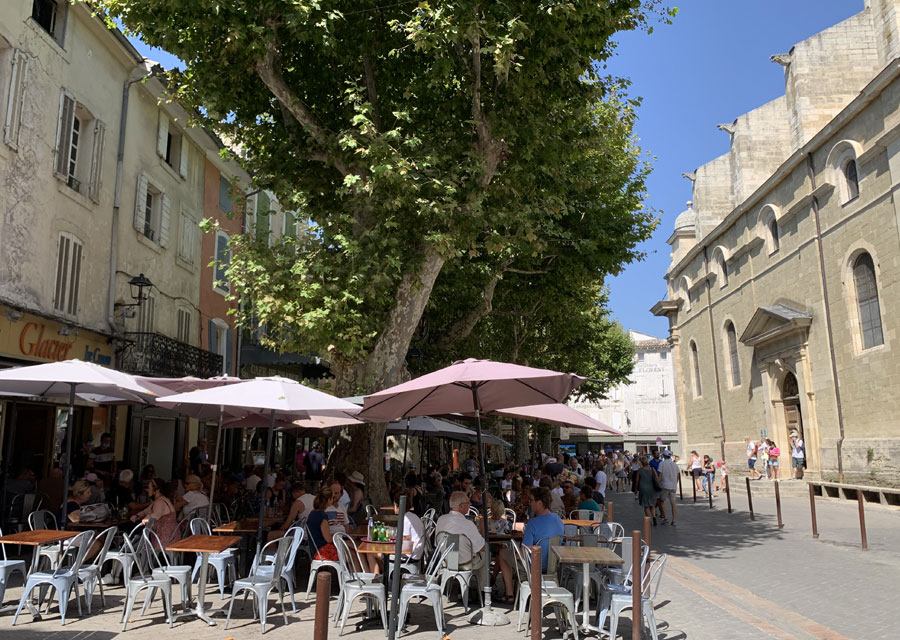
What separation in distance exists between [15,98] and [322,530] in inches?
369

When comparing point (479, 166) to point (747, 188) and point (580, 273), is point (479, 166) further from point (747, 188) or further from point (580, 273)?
point (747, 188)

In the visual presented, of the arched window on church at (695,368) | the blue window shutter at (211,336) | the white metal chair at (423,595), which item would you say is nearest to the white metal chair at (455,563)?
the white metal chair at (423,595)

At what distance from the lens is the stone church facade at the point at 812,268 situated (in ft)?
63.2

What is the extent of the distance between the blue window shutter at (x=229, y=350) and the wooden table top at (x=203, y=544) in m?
14.8

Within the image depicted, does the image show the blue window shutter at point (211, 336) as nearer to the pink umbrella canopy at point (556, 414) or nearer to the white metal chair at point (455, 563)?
the pink umbrella canopy at point (556, 414)

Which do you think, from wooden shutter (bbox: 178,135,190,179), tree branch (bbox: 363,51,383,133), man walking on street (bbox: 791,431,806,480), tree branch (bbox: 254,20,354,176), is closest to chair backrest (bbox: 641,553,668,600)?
tree branch (bbox: 254,20,354,176)

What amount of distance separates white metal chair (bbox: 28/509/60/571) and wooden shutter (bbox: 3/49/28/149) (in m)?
6.31

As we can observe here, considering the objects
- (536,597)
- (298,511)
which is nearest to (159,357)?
(298,511)

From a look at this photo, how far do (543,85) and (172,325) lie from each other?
1148cm

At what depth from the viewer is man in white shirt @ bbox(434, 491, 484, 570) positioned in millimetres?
6828

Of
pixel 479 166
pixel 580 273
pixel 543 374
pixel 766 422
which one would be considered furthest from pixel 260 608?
pixel 766 422

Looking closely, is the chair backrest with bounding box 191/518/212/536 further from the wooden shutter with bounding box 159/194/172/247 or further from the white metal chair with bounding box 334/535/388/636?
the wooden shutter with bounding box 159/194/172/247

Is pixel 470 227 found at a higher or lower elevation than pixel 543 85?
lower

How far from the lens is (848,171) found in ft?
70.4
